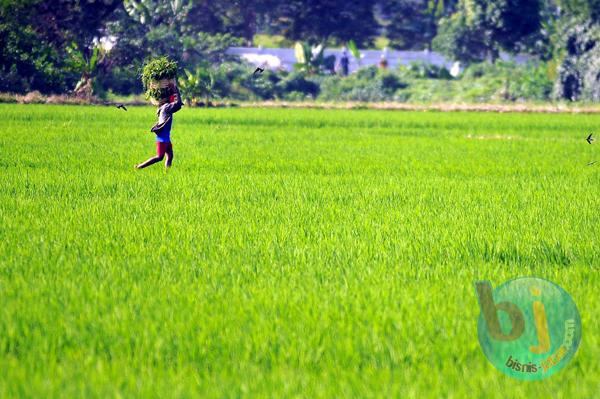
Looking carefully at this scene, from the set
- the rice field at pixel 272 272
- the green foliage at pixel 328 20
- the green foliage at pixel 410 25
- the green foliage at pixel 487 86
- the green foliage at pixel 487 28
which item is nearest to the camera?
the rice field at pixel 272 272

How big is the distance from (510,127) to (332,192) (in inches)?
549

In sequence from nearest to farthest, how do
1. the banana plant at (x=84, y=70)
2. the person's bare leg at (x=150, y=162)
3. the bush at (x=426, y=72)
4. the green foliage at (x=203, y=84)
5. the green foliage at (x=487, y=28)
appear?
the person's bare leg at (x=150, y=162), the green foliage at (x=203, y=84), the banana plant at (x=84, y=70), the bush at (x=426, y=72), the green foliage at (x=487, y=28)

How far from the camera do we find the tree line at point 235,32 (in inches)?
1232

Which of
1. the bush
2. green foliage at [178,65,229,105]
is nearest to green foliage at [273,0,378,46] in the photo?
the bush

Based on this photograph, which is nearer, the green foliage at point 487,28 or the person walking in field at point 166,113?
the person walking in field at point 166,113

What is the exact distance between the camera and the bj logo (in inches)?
147

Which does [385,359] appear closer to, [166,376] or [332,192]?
[166,376]

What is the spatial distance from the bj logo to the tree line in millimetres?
17702

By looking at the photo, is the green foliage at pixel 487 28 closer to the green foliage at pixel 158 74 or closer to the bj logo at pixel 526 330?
the green foliage at pixel 158 74

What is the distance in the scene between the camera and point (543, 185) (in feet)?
35.2

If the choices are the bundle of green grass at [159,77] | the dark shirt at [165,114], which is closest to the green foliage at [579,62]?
the dark shirt at [165,114]

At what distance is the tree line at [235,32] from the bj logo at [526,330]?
17702 mm

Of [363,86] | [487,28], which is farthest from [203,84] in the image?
[487,28]

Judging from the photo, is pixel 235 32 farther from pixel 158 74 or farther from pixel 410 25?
pixel 158 74
